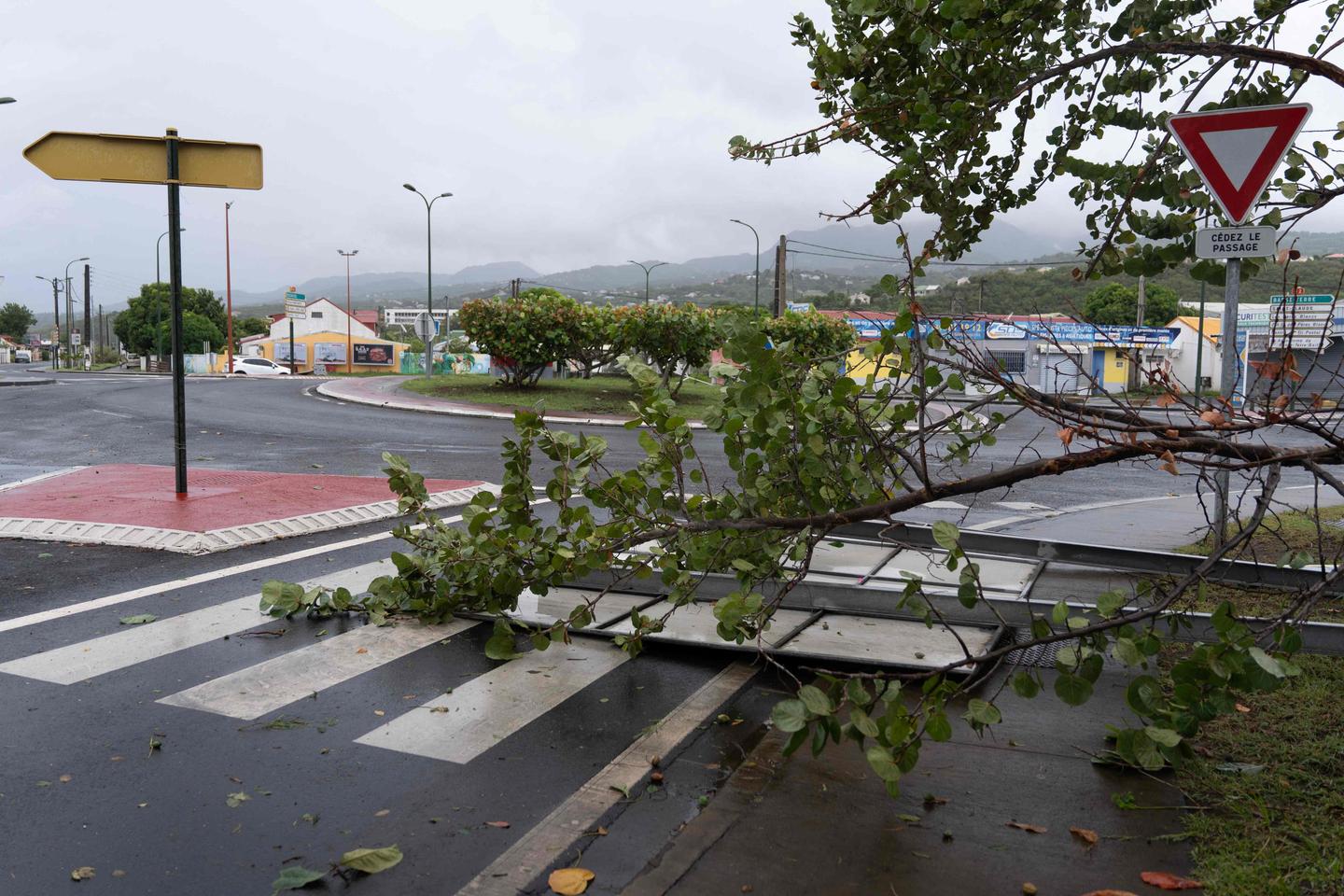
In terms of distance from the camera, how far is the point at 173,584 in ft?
22.2

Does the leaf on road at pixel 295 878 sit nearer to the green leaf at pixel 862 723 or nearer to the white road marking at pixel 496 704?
the white road marking at pixel 496 704

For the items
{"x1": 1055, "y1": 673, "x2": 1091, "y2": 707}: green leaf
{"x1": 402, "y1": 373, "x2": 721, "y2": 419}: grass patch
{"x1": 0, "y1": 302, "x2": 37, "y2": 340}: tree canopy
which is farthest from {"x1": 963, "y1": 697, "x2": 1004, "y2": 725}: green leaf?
{"x1": 0, "y1": 302, "x2": 37, "y2": 340}: tree canopy

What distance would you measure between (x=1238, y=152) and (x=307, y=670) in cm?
560

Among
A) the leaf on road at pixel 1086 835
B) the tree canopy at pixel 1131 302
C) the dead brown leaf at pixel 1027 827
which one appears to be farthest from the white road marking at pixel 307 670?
the tree canopy at pixel 1131 302

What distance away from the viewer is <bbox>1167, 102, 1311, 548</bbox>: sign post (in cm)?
557

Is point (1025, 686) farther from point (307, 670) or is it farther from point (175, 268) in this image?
point (175, 268)

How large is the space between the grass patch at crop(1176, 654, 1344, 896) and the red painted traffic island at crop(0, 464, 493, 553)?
667 centimetres

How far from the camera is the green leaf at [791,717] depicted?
3.01m

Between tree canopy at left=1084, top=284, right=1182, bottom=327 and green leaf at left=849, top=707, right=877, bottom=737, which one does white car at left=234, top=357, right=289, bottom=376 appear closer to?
tree canopy at left=1084, top=284, right=1182, bottom=327

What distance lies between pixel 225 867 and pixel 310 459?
37.6ft

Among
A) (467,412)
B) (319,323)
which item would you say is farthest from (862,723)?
(319,323)

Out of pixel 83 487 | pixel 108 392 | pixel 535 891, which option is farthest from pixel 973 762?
pixel 108 392

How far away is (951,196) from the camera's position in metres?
6.12

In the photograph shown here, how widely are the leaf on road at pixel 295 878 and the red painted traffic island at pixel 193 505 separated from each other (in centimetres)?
502
